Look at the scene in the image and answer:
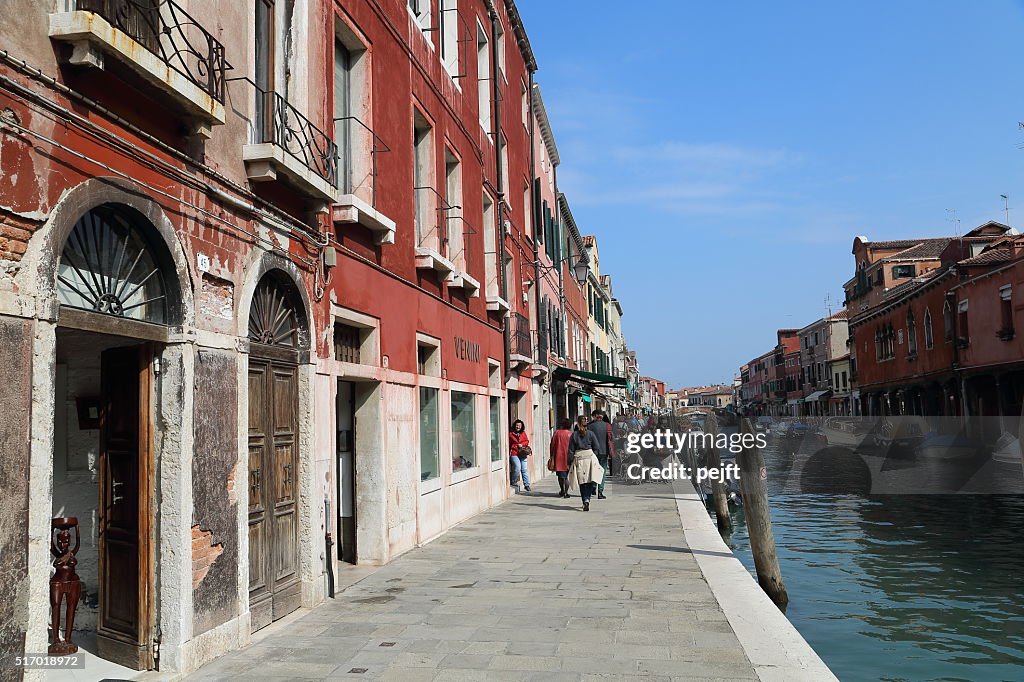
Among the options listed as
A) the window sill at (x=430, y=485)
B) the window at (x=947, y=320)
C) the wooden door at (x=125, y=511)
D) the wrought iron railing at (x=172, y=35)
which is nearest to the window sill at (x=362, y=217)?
the wrought iron railing at (x=172, y=35)

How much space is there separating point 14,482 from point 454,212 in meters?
10.1

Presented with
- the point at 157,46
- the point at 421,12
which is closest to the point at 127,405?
the point at 157,46

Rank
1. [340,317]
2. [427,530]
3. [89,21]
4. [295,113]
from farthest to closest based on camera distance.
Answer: [427,530] → [340,317] → [295,113] → [89,21]

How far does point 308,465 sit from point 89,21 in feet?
13.2

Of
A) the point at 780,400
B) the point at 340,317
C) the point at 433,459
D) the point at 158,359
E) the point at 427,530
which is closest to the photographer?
the point at 158,359

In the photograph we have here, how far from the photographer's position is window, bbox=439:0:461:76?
43.7 feet

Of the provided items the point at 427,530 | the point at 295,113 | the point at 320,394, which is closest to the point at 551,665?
the point at 320,394

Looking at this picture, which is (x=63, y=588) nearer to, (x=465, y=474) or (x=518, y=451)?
(x=465, y=474)

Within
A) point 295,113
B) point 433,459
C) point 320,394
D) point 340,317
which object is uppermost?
point 295,113

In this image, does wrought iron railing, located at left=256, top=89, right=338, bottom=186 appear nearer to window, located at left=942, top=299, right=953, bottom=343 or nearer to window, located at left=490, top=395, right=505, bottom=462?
window, located at left=490, top=395, right=505, bottom=462

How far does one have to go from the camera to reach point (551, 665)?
5.43 m

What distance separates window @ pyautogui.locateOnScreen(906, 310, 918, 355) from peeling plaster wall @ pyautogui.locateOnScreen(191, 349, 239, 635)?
39390 millimetres

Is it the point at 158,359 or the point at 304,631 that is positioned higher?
the point at 158,359

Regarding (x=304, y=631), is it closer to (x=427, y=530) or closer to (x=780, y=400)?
(x=427, y=530)
